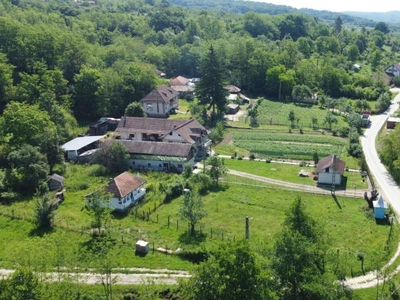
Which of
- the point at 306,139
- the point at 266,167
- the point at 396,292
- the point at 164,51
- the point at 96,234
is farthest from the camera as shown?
the point at 164,51

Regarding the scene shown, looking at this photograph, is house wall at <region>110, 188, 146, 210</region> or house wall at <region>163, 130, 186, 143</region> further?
house wall at <region>163, 130, 186, 143</region>

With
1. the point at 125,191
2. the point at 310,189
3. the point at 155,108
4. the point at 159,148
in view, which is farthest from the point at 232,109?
the point at 125,191

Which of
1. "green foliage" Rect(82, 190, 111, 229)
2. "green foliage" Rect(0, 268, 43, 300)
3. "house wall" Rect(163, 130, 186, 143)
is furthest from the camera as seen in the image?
"house wall" Rect(163, 130, 186, 143)

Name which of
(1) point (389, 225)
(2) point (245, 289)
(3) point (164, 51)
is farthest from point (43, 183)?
(3) point (164, 51)

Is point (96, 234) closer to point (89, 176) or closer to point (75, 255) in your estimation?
point (75, 255)

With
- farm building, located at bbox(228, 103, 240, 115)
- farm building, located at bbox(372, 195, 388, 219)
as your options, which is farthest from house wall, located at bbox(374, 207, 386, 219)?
farm building, located at bbox(228, 103, 240, 115)

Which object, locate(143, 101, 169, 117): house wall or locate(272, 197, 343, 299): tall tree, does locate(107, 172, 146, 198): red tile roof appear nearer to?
locate(272, 197, 343, 299): tall tree

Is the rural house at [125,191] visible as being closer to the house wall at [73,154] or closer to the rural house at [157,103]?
the house wall at [73,154]
